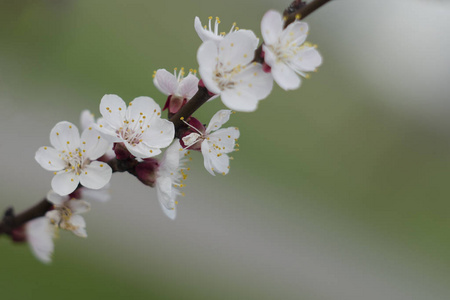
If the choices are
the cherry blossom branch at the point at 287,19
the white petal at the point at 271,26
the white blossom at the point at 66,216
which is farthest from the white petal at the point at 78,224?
the white petal at the point at 271,26

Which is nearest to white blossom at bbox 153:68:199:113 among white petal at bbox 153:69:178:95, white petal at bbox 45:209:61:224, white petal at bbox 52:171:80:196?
white petal at bbox 153:69:178:95

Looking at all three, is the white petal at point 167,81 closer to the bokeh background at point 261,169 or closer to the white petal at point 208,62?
the white petal at point 208,62

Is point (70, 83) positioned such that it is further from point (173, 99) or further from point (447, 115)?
point (447, 115)

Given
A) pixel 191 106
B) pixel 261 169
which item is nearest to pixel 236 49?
pixel 191 106

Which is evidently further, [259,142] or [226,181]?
[259,142]

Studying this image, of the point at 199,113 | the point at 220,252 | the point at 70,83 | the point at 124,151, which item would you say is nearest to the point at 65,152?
the point at 124,151

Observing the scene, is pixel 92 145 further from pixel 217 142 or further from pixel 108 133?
pixel 217 142

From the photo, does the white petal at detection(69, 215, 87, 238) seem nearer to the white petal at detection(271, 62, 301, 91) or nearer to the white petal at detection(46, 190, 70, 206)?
the white petal at detection(46, 190, 70, 206)

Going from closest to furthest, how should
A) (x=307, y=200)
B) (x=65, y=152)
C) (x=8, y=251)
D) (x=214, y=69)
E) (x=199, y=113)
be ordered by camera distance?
1. (x=214, y=69)
2. (x=65, y=152)
3. (x=8, y=251)
4. (x=199, y=113)
5. (x=307, y=200)
